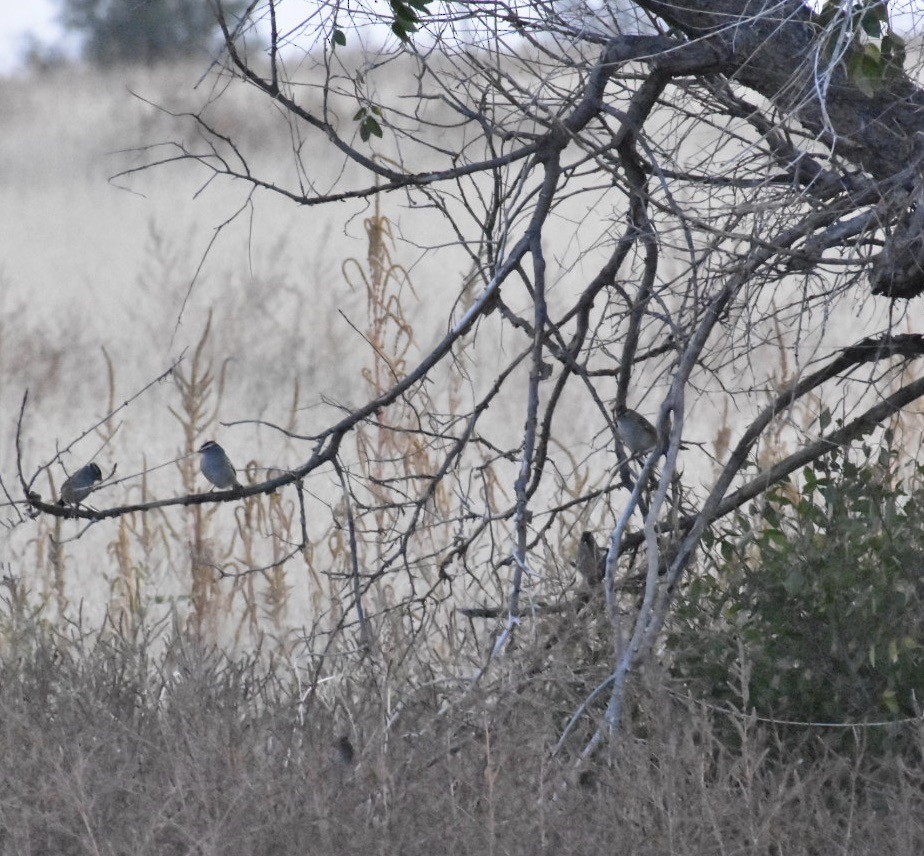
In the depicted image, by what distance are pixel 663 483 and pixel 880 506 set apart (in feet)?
2.57

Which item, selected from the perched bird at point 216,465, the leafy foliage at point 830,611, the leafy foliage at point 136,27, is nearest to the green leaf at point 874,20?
the leafy foliage at point 830,611

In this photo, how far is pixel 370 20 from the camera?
9.33 ft

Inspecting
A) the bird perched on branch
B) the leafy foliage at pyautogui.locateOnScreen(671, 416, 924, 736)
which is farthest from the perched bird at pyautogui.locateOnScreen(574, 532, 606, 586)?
the bird perched on branch

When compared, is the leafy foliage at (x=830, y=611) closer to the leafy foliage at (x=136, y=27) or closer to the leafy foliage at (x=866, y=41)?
the leafy foliage at (x=866, y=41)

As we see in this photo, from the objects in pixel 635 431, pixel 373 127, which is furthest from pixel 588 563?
pixel 373 127

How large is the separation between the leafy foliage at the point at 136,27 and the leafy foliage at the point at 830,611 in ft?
40.5

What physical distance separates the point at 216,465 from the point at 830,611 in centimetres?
199

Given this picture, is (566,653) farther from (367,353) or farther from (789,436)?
(367,353)

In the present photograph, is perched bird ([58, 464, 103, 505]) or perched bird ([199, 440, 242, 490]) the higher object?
perched bird ([199, 440, 242, 490])

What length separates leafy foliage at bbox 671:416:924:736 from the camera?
9.14 feet

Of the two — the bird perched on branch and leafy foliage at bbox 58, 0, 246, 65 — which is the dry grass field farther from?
leafy foliage at bbox 58, 0, 246, 65

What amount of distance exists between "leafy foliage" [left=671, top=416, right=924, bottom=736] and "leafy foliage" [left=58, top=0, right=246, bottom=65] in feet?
40.5

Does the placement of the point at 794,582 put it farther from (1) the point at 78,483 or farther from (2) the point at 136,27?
(2) the point at 136,27

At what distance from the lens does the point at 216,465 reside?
13.5 feet
